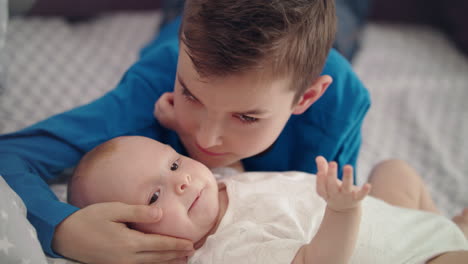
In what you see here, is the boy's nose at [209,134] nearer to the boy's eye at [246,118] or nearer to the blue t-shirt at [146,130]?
the boy's eye at [246,118]

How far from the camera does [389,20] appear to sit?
186 centimetres

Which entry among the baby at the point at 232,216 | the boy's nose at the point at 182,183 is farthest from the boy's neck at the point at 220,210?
the boy's nose at the point at 182,183

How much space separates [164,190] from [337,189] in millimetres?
315

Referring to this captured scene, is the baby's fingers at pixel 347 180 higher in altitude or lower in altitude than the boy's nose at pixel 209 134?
higher

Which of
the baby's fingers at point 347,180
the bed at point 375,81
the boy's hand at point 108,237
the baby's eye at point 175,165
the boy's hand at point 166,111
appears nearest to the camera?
the baby's fingers at point 347,180

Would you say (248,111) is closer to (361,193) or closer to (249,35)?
(249,35)

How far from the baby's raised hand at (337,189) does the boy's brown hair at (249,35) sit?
0.62ft

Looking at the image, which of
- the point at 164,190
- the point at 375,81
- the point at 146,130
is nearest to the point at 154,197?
the point at 164,190

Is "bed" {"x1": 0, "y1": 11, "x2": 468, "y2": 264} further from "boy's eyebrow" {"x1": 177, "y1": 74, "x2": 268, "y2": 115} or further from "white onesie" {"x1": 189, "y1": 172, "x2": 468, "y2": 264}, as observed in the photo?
"boy's eyebrow" {"x1": 177, "y1": 74, "x2": 268, "y2": 115}

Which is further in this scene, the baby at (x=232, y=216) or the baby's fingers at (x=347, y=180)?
the baby at (x=232, y=216)

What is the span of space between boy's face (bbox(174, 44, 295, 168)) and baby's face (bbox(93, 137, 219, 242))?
8 centimetres

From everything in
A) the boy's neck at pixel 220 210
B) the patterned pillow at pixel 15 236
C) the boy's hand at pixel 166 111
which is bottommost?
the boy's neck at pixel 220 210

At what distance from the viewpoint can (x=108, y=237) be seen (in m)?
0.67

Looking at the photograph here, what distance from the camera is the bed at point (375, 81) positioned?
49.0 inches
